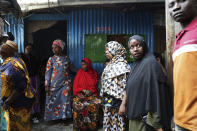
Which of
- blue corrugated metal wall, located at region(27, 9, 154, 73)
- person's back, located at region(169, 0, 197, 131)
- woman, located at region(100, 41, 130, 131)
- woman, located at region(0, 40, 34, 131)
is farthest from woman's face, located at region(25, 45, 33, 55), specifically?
person's back, located at region(169, 0, 197, 131)

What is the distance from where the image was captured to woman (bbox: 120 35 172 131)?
2.05 m

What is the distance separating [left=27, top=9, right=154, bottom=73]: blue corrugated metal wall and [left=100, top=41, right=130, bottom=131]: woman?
2179 mm

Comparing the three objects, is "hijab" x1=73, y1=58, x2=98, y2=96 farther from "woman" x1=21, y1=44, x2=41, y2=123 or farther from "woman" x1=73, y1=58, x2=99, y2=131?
"woman" x1=21, y1=44, x2=41, y2=123

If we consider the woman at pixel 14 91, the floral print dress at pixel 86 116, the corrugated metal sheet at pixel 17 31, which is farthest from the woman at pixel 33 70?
the woman at pixel 14 91

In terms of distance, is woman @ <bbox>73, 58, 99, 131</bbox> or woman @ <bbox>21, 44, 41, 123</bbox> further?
woman @ <bbox>21, 44, 41, 123</bbox>

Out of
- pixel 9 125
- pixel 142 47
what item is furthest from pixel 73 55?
pixel 142 47

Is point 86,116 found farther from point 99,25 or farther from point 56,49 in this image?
point 99,25

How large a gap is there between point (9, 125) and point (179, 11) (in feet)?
9.65

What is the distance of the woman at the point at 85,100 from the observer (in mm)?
4656

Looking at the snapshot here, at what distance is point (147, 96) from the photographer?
84.1 inches

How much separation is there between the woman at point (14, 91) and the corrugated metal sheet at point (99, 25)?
2660mm

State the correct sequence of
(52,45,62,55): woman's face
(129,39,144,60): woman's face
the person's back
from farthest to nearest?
(52,45,62,55): woman's face < (129,39,144,60): woman's face < the person's back

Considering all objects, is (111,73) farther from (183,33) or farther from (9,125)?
(183,33)

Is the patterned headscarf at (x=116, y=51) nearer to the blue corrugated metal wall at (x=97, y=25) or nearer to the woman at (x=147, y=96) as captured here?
the woman at (x=147, y=96)
